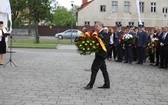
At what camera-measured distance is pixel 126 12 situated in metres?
74.6

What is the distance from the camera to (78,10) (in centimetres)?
7475

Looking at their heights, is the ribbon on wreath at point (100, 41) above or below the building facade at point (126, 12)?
below

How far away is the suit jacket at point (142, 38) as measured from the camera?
866 inches

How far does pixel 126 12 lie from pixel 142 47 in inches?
2079

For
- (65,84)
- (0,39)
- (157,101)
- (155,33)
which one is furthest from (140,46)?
(157,101)

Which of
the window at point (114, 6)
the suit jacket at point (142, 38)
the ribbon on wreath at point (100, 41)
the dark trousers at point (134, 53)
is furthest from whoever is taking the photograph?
the window at point (114, 6)

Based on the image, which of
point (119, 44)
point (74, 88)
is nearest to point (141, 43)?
point (119, 44)

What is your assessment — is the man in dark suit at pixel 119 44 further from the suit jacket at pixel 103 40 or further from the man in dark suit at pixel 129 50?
the suit jacket at pixel 103 40

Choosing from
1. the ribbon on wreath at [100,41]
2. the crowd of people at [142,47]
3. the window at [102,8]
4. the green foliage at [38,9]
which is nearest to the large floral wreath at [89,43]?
the ribbon on wreath at [100,41]

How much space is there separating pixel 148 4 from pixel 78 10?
1201 cm

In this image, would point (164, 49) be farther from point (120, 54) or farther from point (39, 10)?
point (39, 10)

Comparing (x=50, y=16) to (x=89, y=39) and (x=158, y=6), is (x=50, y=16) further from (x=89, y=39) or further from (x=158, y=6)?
(x=89, y=39)

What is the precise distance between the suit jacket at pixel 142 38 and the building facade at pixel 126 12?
2048 inches

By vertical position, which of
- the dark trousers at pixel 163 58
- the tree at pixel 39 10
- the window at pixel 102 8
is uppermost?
the window at pixel 102 8
